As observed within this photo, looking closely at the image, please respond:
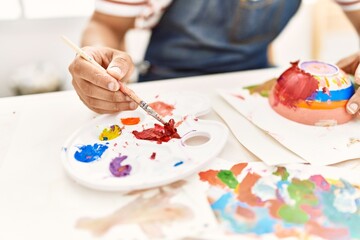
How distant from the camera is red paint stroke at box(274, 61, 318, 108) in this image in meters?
0.68

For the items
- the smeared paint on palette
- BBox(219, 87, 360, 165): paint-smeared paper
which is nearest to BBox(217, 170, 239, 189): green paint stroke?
the smeared paint on palette

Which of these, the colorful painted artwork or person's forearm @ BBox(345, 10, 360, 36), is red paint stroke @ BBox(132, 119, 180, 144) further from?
person's forearm @ BBox(345, 10, 360, 36)

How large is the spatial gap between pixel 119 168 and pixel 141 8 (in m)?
0.46

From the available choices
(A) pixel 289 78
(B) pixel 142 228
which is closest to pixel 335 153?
(A) pixel 289 78

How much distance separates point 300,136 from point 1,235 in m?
0.45

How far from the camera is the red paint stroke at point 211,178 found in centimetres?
56

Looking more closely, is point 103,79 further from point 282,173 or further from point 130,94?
point 282,173

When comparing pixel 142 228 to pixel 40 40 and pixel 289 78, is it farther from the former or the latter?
pixel 40 40

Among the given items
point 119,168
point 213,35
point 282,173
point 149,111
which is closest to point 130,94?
point 149,111

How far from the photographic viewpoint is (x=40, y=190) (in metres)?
0.57

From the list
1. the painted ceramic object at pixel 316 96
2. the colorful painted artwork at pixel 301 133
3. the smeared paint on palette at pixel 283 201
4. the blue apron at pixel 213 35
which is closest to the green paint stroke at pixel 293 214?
the smeared paint on palette at pixel 283 201

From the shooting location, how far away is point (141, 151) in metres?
0.60

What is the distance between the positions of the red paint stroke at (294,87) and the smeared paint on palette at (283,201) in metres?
0.14

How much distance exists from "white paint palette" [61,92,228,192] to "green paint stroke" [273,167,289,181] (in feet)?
Result: 0.29
